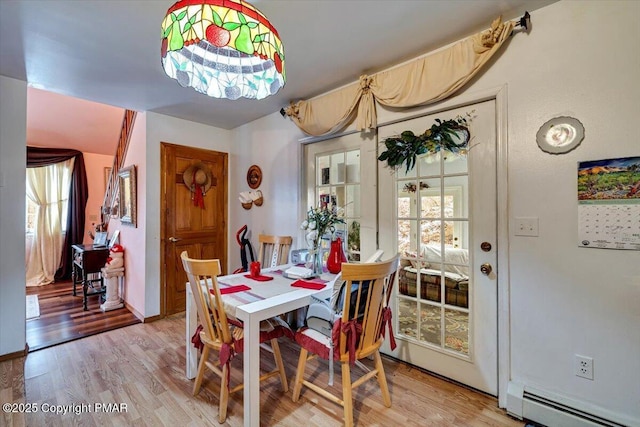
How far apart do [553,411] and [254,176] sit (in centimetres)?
325

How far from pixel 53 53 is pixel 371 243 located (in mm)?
2785

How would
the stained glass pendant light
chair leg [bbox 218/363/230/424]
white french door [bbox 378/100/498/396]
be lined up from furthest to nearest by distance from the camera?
white french door [bbox 378/100/498/396], chair leg [bbox 218/363/230/424], the stained glass pendant light

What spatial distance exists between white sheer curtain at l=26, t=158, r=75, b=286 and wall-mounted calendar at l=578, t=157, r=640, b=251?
6.70 metres

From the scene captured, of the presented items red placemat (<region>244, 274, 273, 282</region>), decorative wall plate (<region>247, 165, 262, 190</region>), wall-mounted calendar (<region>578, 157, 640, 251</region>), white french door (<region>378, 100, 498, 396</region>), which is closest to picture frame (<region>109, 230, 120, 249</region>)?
decorative wall plate (<region>247, 165, 262, 190</region>)

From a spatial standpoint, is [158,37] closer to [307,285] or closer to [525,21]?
[307,285]

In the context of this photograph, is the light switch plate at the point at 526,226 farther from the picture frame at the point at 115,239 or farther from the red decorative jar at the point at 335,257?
the picture frame at the point at 115,239

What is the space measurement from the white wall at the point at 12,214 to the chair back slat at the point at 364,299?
2.82m

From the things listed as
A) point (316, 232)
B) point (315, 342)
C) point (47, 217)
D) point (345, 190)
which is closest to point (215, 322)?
point (315, 342)

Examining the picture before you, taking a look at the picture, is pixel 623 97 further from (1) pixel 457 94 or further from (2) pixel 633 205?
(1) pixel 457 94

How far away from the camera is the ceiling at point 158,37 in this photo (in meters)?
1.60

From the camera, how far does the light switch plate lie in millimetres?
1656

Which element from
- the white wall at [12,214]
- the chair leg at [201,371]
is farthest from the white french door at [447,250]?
the white wall at [12,214]

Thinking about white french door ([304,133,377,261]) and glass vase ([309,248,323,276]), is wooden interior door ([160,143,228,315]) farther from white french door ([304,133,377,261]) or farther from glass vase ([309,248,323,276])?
glass vase ([309,248,323,276])

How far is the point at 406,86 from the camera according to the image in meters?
2.07
